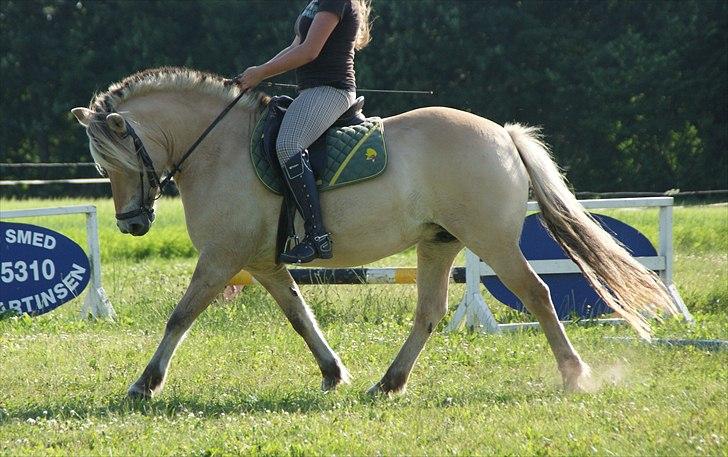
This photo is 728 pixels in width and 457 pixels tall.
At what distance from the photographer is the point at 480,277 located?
404 inches

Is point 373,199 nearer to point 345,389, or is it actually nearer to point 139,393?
point 345,389

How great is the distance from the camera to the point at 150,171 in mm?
7434

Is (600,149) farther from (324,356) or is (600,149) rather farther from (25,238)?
(324,356)

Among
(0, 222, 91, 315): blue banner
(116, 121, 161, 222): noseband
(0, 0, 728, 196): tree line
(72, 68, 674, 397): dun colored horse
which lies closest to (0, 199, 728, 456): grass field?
(0, 222, 91, 315): blue banner

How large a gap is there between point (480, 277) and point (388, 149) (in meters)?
3.18

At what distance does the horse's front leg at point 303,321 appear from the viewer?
25.7 feet

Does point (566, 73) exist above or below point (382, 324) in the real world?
above

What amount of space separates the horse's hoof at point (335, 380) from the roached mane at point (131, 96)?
1.96 meters

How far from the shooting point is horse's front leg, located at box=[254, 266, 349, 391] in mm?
7824

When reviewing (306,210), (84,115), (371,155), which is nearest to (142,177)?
(84,115)

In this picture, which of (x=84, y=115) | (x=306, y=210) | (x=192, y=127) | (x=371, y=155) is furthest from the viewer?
(x=192, y=127)

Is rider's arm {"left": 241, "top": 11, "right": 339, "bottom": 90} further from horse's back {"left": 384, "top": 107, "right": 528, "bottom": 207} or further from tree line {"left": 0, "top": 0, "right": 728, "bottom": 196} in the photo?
tree line {"left": 0, "top": 0, "right": 728, "bottom": 196}

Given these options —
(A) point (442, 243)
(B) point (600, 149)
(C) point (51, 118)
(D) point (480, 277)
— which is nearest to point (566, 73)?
(B) point (600, 149)

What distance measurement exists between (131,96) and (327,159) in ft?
4.72
